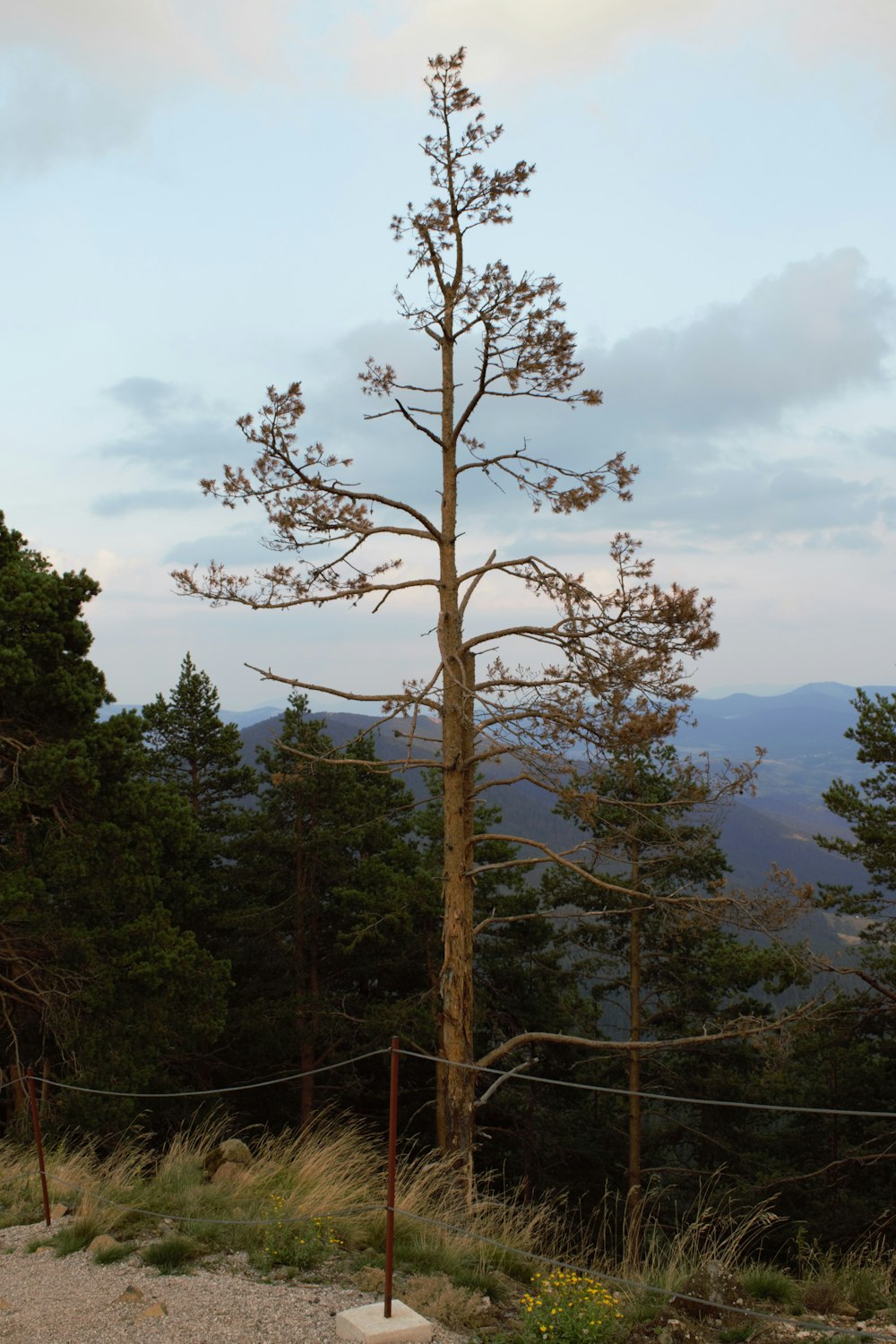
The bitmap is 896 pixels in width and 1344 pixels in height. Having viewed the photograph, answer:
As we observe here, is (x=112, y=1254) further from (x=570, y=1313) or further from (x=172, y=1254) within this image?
(x=570, y=1313)

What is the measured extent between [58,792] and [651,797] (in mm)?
9584

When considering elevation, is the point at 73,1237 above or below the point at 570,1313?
below

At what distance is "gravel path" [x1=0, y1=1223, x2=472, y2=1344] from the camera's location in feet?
16.1

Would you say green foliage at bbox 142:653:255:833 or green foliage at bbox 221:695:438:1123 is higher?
green foliage at bbox 142:653:255:833

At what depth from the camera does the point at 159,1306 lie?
17.0 feet

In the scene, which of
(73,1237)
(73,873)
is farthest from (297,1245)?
(73,873)

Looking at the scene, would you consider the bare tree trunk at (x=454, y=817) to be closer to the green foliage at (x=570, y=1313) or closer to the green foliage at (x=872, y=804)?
the green foliage at (x=570, y=1313)

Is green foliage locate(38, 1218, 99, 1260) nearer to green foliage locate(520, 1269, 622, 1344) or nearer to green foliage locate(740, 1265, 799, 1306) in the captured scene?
green foliage locate(520, 1269, 622, 1344)

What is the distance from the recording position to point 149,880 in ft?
49.0

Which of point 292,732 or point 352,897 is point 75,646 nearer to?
point 292,732

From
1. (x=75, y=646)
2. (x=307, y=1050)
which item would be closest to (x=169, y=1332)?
(x=75, y=646)

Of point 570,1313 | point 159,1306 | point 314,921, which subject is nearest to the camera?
point 570,1313

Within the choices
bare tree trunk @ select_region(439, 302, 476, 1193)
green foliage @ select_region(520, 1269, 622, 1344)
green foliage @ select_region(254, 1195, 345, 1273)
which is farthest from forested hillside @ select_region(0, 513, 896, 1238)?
green foliage @ select_region(520, 1269, 622, 1344)

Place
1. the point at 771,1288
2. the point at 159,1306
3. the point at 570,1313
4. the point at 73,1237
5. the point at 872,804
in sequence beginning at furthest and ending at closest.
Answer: the point at 872,804
the point at 73,1237
the point at 771,1288
the point at 159,1306
the point at 570,1313
